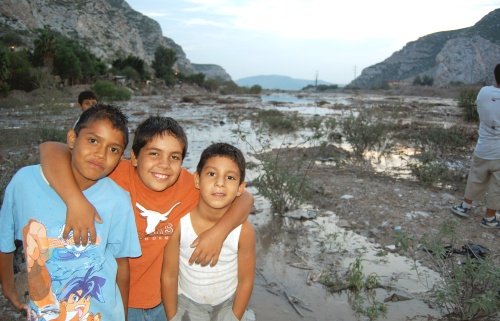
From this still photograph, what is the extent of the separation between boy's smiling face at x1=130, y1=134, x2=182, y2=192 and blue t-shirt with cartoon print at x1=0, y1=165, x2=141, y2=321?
241mm

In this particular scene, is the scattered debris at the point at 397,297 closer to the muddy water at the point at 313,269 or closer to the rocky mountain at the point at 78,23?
the muddy water at the point at 313,269

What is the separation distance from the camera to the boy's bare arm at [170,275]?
5.05ft

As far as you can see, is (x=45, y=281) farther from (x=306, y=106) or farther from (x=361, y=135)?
(x=306, y=106)

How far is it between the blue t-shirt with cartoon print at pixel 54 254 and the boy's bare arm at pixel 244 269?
1.68ft

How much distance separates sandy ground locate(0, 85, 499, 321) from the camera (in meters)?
2.83

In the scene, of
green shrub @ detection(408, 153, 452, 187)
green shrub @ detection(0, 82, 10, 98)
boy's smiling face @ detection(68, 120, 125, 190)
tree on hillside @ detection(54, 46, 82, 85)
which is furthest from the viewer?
tree on hillside @ detection(54, 46, 82, 85)

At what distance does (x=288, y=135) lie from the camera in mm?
11461

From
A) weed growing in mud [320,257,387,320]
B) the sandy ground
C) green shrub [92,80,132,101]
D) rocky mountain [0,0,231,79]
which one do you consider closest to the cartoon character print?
the sandy ground

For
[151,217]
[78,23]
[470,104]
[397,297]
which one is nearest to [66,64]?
[470,104]

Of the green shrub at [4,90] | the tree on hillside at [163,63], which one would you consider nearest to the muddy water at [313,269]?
the green shrub at [4,90]

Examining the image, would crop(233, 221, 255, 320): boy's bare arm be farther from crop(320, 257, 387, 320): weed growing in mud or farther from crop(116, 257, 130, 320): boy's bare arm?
crop(320, 257, 387, 320): weed growing in mud

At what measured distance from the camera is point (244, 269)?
62.7 inches

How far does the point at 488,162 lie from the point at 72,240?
4680mm

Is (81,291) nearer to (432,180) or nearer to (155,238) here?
(155,238)
